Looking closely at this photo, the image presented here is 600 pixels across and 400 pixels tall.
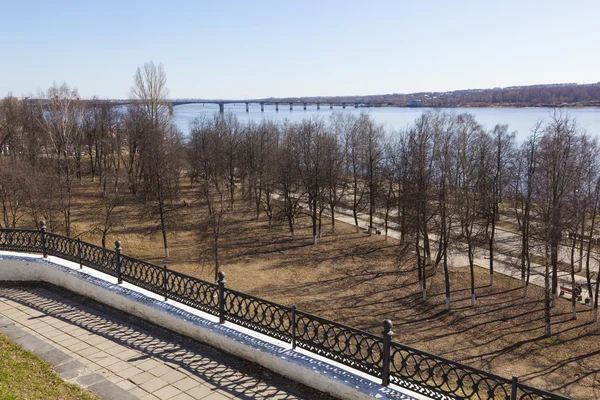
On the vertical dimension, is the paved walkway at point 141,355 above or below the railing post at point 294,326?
below

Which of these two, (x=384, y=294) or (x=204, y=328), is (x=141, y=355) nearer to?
(x=204, y=328)

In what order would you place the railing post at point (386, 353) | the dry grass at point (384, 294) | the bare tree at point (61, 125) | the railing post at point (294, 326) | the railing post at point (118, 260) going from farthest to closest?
1. the bare tree at point (61, 125)
2. the dry grass at point (384, 294)
3. the railing post at point (118, 260)
4. the railing post at point (294, 326)
5. the railing post at point (386, 353)

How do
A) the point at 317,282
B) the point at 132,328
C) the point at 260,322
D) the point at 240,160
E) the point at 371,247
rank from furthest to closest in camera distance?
the point at 240,160
the point at 371,247
the point at 317,282
the point at 132,328
the point at 260,322

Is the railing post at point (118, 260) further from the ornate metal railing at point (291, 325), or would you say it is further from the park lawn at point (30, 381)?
the park lawn at point (30, 381)

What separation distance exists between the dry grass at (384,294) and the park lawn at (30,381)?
14.4m

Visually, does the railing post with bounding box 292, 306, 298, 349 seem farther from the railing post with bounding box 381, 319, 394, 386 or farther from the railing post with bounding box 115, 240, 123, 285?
the railing post with bounding box 115, 240, 123, 285

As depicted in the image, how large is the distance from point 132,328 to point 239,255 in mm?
21367

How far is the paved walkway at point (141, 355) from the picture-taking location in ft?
19.3

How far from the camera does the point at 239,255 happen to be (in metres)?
28.9

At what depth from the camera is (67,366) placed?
6320 mm

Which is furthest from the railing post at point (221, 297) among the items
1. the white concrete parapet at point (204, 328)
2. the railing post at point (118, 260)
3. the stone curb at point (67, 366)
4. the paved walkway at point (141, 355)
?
the railing post at point (118, 260)

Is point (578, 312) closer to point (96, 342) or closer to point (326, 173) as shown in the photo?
point (326, 173)

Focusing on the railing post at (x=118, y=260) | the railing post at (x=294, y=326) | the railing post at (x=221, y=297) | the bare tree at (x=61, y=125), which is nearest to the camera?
the railing post at (x=294, y=326)

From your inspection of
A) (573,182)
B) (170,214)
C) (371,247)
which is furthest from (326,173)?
(573,182)
